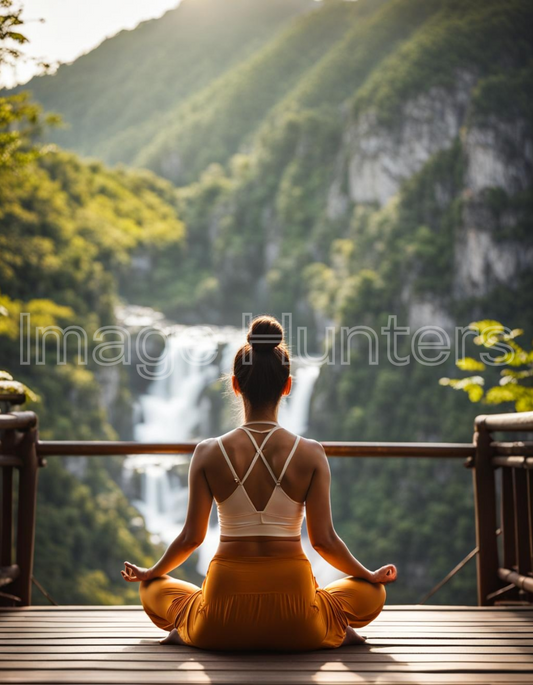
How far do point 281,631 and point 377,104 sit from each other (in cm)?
4266

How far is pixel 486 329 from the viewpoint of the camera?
4559 mm

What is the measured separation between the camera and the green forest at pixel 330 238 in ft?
94.5

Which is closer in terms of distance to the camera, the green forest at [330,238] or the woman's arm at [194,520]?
the woman's arm at [194,520]


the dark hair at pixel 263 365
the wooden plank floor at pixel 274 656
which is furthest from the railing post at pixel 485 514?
the dark hair at pixel 263 365

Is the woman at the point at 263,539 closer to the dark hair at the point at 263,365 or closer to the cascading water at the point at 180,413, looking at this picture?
the dark hair at the point at 263,365

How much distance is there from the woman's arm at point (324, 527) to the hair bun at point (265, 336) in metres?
0.33

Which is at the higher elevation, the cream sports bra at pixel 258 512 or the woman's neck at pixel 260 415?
the woman's neck at pixel 260 415

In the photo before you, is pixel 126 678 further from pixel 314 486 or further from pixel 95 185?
pixel 95 185

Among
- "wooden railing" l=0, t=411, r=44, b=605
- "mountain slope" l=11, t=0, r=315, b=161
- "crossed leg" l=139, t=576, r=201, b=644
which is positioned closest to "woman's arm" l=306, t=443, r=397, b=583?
"crossed leg" l=139, t=576, r=201, b=644

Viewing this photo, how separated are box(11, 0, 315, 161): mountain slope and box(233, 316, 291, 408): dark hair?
209 feet

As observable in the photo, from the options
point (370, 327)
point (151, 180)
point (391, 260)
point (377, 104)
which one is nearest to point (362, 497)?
point (370, 327)

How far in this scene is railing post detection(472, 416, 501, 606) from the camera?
343cm

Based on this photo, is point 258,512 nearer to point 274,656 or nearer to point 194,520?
point 194,520

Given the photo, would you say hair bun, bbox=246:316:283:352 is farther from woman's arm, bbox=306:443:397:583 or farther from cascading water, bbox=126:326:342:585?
cascading water, bbox=126:326:342:585
